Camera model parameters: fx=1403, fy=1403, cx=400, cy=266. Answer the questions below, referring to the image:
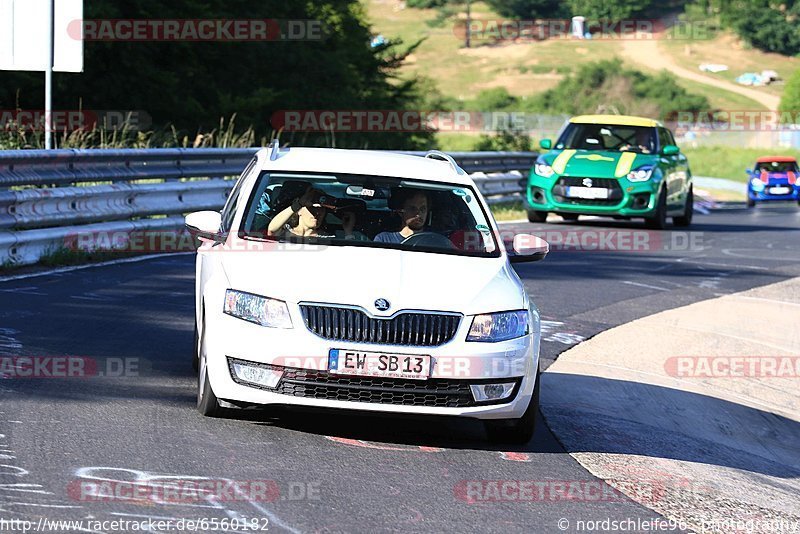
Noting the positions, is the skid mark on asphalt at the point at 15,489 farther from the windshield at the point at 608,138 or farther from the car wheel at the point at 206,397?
the windshield at the point at 608,138

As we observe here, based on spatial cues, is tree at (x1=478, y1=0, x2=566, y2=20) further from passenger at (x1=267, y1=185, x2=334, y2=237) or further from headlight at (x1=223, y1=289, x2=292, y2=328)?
headlight at (x1=223, y1=289, x2=292, y2=328)

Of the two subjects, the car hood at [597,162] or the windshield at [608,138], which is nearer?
the car hood at [597,162]

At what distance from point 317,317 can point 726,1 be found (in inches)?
5733

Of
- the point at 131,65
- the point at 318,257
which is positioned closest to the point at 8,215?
the point at 318,257

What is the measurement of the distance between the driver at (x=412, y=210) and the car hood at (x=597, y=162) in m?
13.3

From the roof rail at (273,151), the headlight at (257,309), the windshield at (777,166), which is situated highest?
the roof rail at (273,151)

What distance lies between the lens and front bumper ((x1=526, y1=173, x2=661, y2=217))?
2108cm

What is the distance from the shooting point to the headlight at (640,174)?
69.3 ft

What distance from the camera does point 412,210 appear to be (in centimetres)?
790

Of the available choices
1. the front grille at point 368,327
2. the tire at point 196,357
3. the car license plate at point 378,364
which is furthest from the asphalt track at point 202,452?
the front grille at point 368,327

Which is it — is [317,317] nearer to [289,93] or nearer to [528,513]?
[528,513]

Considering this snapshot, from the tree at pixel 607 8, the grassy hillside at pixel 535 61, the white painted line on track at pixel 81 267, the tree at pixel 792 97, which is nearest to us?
the white painted line on track at pixel 81 267

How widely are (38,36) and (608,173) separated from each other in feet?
29.2

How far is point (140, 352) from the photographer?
8.81 m
